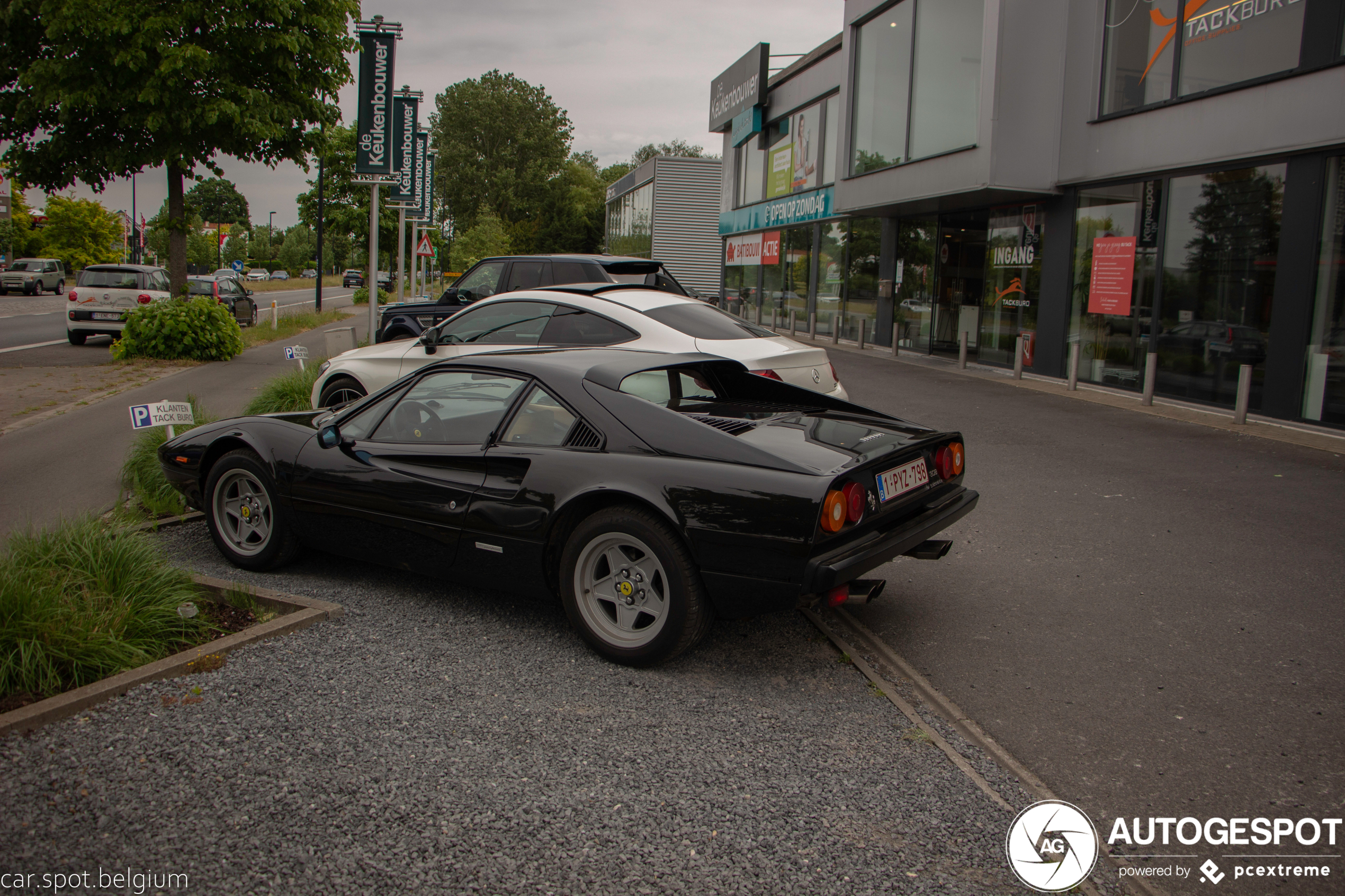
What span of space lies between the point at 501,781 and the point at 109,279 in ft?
69.3

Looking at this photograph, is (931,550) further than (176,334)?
No

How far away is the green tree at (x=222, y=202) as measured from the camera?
158 meters

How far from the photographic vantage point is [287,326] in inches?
1051

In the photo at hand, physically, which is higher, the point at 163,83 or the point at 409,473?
the point at 163,83

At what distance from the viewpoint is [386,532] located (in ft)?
15.3

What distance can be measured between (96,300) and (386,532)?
18740mm

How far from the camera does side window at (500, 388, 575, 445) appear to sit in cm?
427

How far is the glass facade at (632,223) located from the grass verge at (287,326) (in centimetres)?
1267

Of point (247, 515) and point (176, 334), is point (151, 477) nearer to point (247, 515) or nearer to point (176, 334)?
point (247, 515)

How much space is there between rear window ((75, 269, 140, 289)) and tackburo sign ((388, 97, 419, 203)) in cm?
578

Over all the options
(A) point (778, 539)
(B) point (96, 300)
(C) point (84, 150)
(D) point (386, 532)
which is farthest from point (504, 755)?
(B) point (96, 300)

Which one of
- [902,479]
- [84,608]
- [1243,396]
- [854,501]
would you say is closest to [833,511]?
[854,501]

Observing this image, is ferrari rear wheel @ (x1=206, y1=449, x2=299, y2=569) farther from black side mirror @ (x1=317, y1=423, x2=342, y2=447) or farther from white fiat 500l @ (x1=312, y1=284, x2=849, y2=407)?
white fiat 500l @ (x1=312, y1=284, x2=849, y2=407)

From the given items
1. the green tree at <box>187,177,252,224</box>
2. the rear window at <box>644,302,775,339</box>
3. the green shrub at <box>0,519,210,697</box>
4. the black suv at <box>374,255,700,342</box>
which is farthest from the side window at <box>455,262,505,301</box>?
the green tree at <box>187,177,252,224</box>
